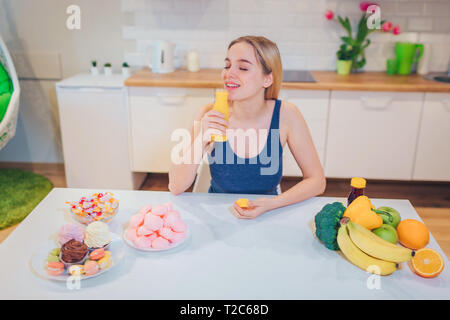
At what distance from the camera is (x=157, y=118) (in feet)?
9.79

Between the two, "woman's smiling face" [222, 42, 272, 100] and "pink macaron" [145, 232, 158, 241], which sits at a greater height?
"woman's smiling face" [222, 42, 272, 100]

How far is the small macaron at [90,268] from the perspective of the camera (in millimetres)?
1065

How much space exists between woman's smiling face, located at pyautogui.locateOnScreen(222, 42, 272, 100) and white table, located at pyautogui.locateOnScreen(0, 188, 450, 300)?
0.47 metres

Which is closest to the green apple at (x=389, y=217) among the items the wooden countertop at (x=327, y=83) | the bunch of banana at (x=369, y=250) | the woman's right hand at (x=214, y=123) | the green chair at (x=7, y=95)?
the bunch of banana at (x=369, y=250)

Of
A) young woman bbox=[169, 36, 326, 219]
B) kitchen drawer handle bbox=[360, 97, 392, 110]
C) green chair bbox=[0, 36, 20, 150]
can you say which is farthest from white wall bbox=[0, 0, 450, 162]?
young woman bbox=[169, 36, 326, 219]

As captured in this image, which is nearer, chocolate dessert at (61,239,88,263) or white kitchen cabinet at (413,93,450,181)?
chocolate dessert at (61,239,88,263)

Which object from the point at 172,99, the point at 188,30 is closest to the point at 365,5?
the point at 188,30

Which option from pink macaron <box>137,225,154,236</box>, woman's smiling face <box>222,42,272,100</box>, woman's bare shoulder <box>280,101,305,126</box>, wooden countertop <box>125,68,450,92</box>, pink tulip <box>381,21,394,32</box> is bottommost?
pink macaron <box>137,225,154,236</box>

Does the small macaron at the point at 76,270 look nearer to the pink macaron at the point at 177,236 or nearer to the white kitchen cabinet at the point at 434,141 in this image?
the pink macaron at the point at 177,236

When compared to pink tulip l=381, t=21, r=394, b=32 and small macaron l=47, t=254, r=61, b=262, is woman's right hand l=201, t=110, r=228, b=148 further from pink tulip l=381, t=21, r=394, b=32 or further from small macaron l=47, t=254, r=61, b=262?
pink tulip l=381, t=21, r=394, b=32

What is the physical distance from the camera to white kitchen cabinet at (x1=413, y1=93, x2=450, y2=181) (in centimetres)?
286

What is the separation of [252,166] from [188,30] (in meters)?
1.85
